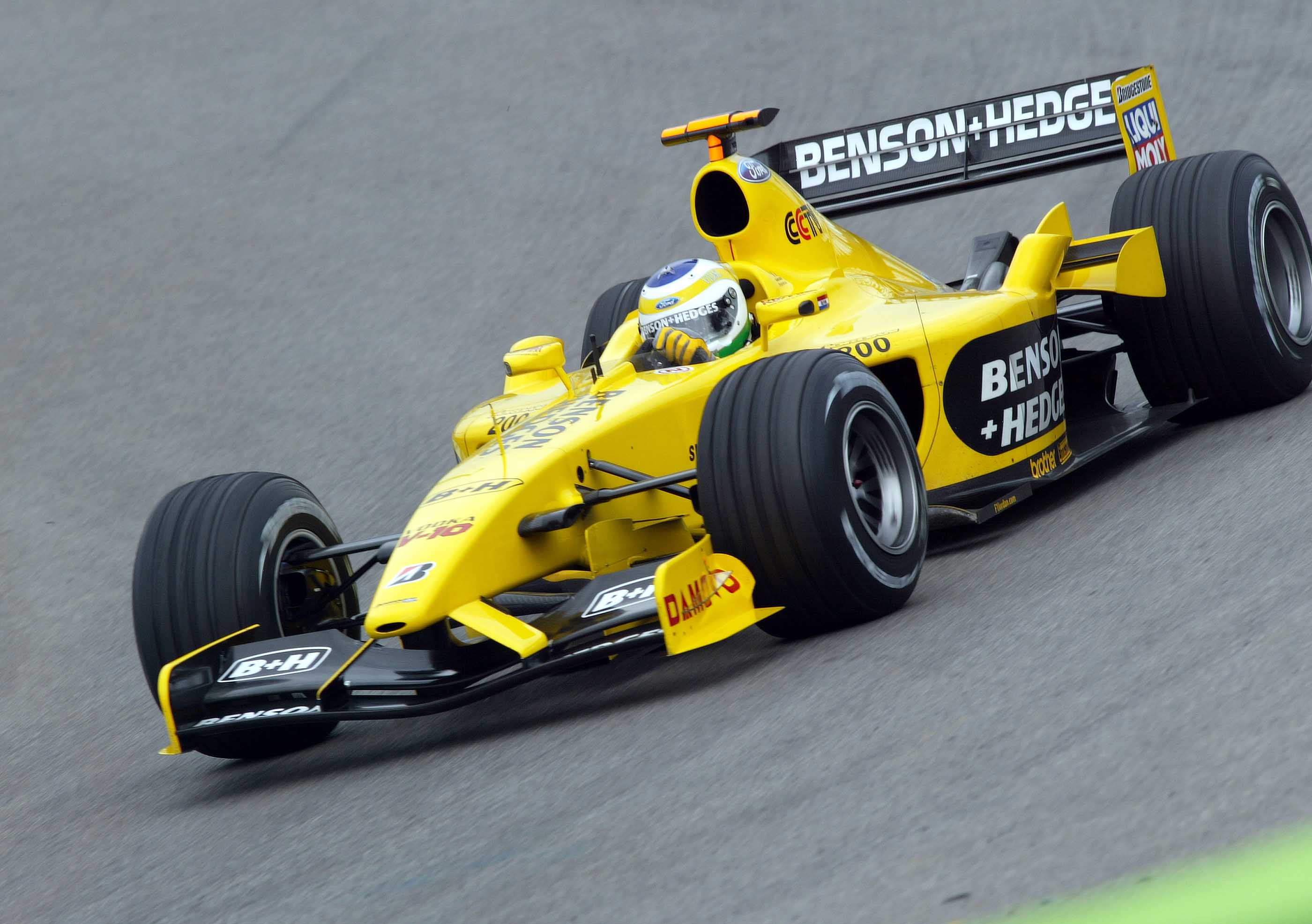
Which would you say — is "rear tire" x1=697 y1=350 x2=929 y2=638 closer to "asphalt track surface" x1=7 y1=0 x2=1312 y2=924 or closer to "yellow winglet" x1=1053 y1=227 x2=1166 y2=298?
"asphalt track surface" x1=7 y1=0 x2=1312 y2=924

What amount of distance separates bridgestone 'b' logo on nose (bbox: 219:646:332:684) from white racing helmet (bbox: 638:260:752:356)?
1.92m

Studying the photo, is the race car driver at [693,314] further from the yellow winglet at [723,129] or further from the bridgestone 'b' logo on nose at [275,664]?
the bridgestone 'b' logo on nose at [275,664]

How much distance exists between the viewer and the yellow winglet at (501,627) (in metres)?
4.75

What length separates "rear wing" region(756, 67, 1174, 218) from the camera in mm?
7848

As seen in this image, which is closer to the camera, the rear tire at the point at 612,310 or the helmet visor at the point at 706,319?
the helmet visor at the point at 706,319

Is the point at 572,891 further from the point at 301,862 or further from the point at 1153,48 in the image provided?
the point at 1153,48

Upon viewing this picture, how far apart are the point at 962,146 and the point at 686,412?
295 cm

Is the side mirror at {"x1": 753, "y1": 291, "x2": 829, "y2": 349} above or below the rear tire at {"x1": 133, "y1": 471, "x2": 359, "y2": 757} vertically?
above

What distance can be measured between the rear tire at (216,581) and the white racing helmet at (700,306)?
157cm

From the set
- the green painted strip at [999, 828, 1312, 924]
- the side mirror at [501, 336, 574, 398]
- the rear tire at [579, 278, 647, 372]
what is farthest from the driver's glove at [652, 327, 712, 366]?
the green painted strip at [999, 828, 1312, 924]

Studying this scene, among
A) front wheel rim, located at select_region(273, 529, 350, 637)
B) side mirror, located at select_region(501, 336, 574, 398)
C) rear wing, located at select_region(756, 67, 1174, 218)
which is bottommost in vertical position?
front wheel rim, located at select_region(273, 529, 350, 637)

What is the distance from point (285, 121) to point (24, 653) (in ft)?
30.4

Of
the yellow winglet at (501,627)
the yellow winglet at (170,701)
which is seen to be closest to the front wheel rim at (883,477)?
the yellow winglet at (501,627)

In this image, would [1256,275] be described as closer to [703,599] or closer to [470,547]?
[703,599]
